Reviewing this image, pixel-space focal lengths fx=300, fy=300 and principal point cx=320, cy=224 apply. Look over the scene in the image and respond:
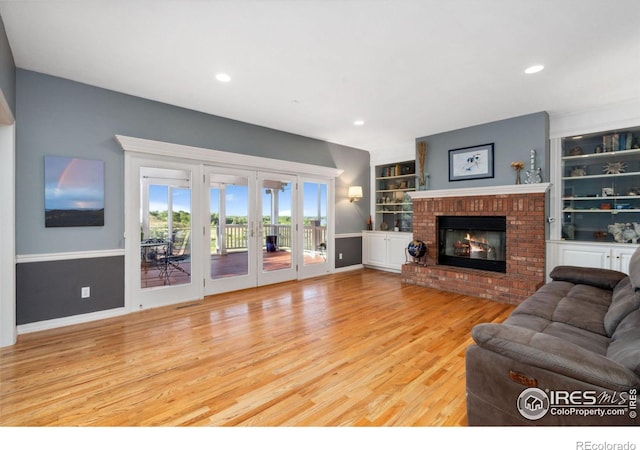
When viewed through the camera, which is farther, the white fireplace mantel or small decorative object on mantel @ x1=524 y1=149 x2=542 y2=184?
A: small decorative object on mantel @ x1=524 y1=149 x2=542 y2=184

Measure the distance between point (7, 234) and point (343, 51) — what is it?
354 centimetres

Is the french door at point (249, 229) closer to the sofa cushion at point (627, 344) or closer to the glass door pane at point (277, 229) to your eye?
the glass door pane at point (277, 229)

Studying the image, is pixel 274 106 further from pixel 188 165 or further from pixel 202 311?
pixel 202 311

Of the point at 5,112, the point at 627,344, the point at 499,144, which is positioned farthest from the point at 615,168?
the point at 5,112

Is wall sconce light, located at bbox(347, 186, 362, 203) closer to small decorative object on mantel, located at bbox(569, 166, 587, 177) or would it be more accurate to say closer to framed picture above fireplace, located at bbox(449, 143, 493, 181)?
framed picture above fireplace, located at bbox(449, 143, 493, 181)

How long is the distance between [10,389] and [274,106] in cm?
377

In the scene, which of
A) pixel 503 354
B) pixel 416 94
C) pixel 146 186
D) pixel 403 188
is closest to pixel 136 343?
pixel 146 186

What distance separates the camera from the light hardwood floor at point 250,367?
5.98 feet

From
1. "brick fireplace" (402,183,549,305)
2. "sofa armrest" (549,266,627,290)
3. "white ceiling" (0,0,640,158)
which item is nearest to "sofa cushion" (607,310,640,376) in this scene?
"sofa armrest" (549,266,627,290)

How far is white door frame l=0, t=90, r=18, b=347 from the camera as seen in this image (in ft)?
9.04

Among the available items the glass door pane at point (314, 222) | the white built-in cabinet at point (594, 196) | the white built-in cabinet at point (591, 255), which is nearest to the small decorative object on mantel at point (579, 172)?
the white built-in cabinet at point (594, 196)

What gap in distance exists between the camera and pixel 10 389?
2096mm

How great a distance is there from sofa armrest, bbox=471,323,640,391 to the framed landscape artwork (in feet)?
13.2

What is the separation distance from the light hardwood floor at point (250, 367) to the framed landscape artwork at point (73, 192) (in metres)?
1.19
